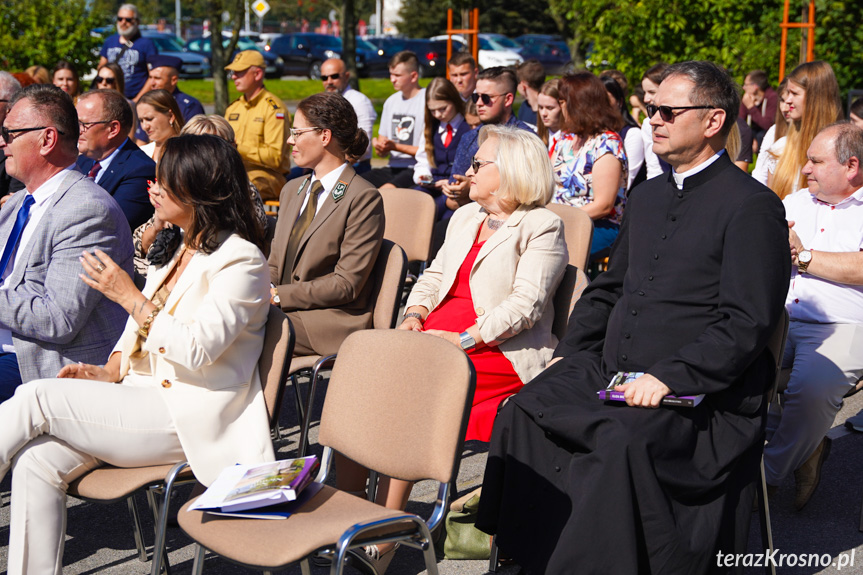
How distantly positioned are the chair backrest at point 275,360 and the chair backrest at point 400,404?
179 mm

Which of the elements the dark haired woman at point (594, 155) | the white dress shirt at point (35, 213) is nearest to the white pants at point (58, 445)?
the white dress shirt at point (35, 213)

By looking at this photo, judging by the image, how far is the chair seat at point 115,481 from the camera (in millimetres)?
2957

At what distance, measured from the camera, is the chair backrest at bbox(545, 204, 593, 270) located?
4.72 m

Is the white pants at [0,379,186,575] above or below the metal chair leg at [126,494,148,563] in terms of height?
above

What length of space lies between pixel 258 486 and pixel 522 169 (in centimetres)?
190

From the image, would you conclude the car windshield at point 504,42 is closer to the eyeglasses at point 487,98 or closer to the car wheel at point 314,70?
the car wheel at point 314,70

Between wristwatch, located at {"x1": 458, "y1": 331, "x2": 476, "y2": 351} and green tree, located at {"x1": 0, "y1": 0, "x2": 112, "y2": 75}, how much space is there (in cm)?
1023

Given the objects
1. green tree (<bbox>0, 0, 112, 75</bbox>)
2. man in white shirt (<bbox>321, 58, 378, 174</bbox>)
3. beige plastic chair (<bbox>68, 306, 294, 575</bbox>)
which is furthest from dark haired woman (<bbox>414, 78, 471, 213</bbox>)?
green tree (<bbox>0, 0, 112, 75</bbox>)

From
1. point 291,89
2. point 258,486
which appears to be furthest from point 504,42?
point 258,486

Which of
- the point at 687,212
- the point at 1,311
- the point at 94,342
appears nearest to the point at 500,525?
the point at 687,212

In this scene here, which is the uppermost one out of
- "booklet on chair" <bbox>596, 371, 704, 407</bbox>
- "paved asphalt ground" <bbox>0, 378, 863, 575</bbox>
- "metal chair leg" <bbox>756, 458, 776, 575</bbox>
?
"booklet on chair" <bbox>596, 371, 704, 407</bbox>

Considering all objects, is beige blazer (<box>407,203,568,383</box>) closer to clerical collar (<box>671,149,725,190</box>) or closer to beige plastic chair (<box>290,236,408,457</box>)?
beige plastic chair (<box>290,236,408,457</box>)

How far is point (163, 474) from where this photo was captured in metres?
3.03

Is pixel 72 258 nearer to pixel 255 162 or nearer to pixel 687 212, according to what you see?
pixel 687 212
